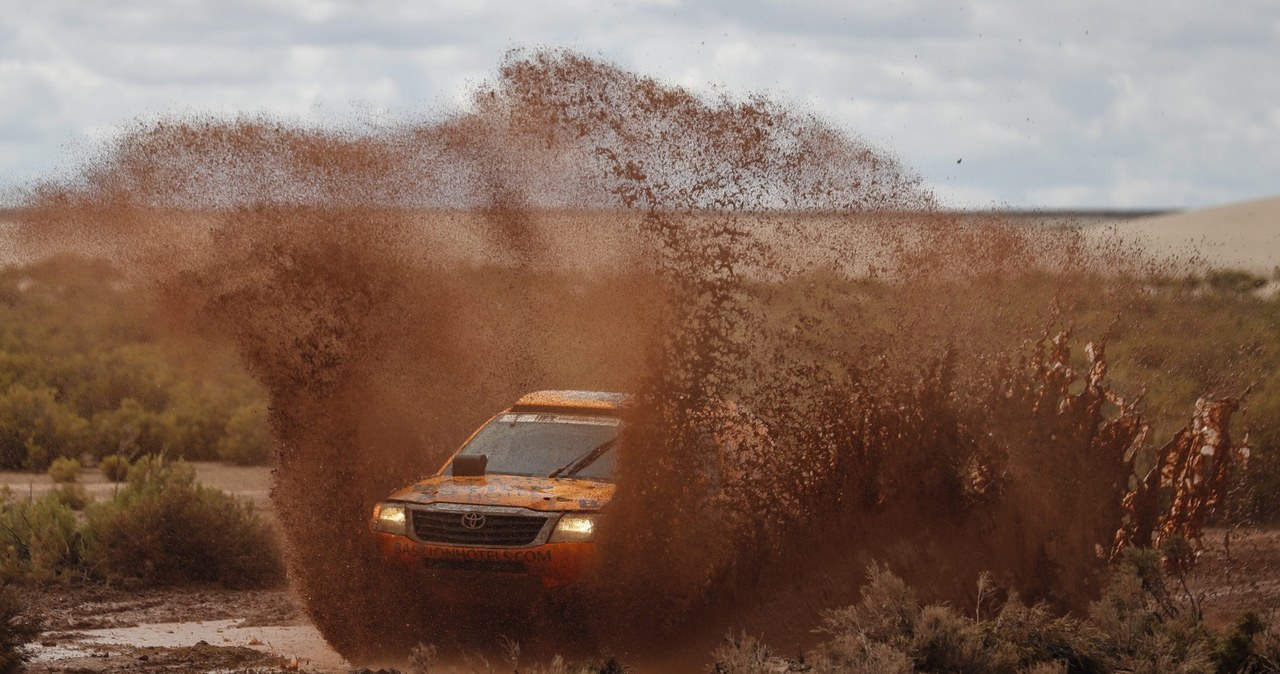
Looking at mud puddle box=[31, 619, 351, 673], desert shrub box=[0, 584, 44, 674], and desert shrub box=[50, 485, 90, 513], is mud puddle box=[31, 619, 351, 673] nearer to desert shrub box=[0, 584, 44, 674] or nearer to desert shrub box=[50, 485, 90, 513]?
desert shrub box=[0, 584, 44, 674]

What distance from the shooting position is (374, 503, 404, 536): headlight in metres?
9.01

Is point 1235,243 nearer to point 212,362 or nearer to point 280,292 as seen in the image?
point 212,362

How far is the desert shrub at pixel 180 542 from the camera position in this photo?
13500 millimetres

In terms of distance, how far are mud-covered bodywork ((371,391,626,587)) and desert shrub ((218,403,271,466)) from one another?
548 inches

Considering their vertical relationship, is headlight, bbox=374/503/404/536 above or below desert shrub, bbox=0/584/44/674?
above

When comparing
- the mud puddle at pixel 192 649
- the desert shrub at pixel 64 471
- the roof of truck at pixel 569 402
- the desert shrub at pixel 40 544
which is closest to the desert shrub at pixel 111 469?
the desert shrub at pixel 64 471

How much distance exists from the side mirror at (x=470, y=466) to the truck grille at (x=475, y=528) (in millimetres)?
610

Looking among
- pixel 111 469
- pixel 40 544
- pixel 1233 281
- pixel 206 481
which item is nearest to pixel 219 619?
pixel 40 544

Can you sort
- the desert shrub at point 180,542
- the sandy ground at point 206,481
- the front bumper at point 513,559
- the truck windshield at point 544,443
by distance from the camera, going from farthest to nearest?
1. the sandy ground at point 206,481
2. the desert shrub at point 180,542
3. the truck windshield at point 544,443
4. the front bumper at point 513,559

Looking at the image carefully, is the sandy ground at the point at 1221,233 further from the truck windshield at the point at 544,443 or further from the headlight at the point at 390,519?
the headlight at the point at 390,519

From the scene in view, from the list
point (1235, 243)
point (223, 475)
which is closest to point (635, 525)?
point (223, 475)

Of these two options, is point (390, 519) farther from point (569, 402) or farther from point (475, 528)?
point (569, 402)

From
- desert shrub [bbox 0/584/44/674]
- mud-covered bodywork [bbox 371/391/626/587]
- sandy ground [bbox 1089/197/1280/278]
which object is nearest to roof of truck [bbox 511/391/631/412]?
mud-covered bodywork [bbox 371/391/626/587]

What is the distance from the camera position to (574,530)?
8.82 meters
